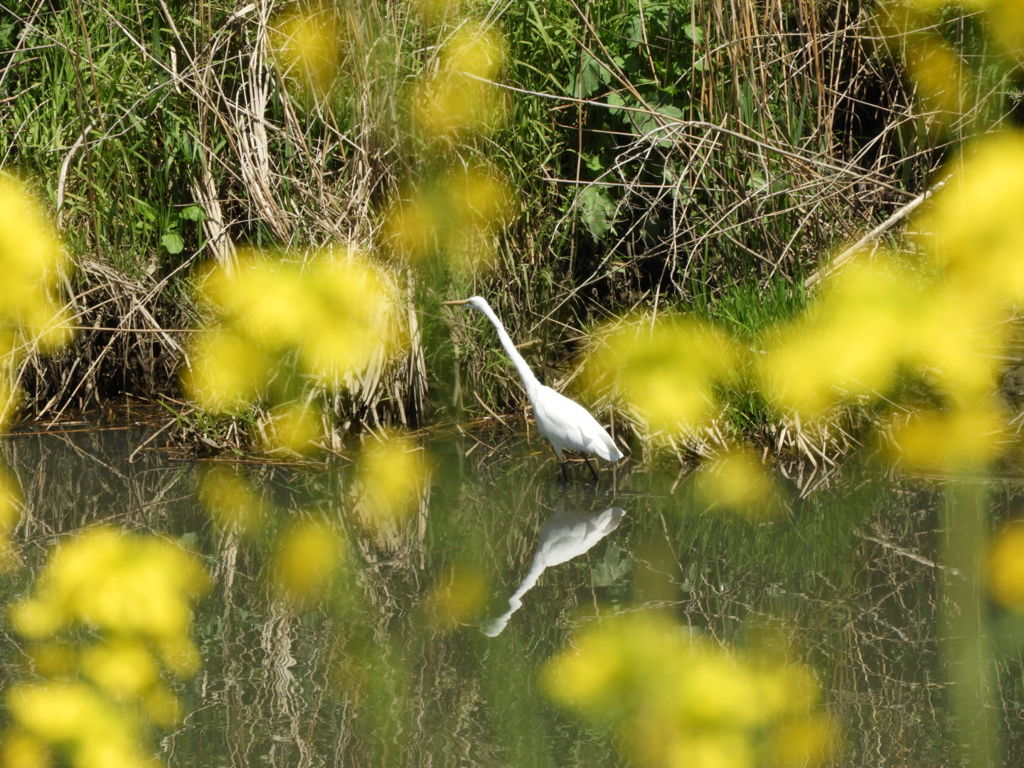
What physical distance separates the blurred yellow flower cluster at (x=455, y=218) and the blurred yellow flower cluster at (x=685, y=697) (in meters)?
1.81

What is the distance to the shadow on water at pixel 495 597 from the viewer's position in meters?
2.19

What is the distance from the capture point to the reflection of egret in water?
3104mm

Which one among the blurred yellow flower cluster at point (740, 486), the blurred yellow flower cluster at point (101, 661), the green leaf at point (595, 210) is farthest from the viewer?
the green leaf at point (595, 210)

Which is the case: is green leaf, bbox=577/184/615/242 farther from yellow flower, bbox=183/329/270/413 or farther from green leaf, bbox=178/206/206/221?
green leaf, bbox=178/206/206/221

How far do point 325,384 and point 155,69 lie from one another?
129 cm

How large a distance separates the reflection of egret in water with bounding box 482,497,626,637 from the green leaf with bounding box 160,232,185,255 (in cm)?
166

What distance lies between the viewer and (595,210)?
4227 millimetres

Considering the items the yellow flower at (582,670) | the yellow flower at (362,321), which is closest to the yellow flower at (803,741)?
the yellow flower at (582,670)

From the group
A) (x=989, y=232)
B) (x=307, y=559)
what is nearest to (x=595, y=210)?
(x=307, y=559)

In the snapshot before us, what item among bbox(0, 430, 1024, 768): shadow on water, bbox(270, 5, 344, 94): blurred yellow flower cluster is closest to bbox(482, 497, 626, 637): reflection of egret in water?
bbox(0, 430, 1024, 768): shadow on water

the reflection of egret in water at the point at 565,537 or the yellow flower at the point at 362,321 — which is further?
the yellow flower at the point at 362,321

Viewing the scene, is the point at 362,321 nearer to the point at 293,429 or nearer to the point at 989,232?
the point at 293,429

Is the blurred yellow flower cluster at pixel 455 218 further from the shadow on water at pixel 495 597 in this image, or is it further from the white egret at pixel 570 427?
the white egret at pixel 570 427

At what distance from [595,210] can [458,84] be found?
0.59 m
